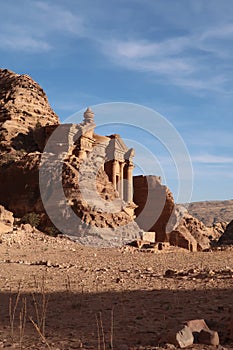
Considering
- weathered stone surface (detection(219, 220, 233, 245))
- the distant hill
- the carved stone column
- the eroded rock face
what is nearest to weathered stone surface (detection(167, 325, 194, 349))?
weathered stone surface (detection(219, 220, 233, 245))

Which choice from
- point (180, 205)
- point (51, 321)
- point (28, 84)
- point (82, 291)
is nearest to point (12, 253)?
point (82, 291)

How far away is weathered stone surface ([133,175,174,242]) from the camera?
38156 millimetres

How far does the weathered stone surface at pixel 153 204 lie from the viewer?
125 feet

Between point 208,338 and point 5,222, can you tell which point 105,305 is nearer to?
point 208,338

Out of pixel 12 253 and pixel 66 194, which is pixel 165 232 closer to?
pixel 66 194

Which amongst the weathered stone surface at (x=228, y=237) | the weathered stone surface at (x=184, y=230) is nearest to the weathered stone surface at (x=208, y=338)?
the weathered stone surface at (x=228, y=237)

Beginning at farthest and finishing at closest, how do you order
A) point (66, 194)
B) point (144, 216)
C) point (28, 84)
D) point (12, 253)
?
point (28, 84) → point (144, 216) → point (66, 194) → point (12, 253)

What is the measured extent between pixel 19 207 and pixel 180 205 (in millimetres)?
18439

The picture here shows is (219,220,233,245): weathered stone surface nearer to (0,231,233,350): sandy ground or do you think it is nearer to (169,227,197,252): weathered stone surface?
(169,227,197,252): weathered stone surface

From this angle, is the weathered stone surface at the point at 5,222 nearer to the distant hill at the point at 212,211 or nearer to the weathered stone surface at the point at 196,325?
the weathered stone surface at the point at 196,325

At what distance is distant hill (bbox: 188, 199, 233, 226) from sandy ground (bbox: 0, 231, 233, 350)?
80.5m

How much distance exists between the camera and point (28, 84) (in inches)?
1809

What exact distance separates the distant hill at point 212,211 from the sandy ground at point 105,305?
8047 centimetres

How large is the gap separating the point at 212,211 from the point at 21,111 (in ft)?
268
